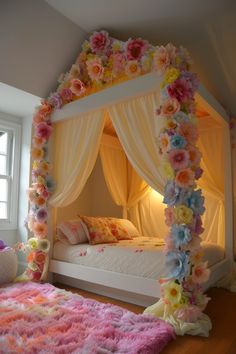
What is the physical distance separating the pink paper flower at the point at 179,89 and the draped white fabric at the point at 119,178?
2.05 m

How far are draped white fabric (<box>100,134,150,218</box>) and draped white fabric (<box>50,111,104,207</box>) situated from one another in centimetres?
90

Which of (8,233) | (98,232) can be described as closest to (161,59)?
(98,232)

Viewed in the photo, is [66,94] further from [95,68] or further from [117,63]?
[117,63]

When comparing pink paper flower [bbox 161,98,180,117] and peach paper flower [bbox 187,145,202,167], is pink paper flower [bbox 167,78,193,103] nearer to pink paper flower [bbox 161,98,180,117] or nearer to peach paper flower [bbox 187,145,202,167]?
pink paper flower [bbox 161,98,180,117]

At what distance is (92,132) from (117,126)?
398mm

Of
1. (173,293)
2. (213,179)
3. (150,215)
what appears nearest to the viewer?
(173,293)

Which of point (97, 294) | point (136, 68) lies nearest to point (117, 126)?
point (136, 68)

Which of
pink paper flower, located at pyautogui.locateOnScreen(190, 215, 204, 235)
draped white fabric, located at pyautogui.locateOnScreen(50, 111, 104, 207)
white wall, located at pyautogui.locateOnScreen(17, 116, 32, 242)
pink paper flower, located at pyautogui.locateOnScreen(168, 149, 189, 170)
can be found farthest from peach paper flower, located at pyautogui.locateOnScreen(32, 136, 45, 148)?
pink paper flower, located at pyautogui.locateOnScreen(190, 215, 204, 235)

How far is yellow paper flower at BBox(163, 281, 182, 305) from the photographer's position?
235 centimetres

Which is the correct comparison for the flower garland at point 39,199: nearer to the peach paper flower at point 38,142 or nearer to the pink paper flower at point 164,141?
the peach paper flower at point 38,142

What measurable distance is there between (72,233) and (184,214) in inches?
67.1

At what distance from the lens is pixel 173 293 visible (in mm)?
2373

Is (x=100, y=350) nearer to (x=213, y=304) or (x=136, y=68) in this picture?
(x=213, y=304)

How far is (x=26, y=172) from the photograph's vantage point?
4.13 metres
